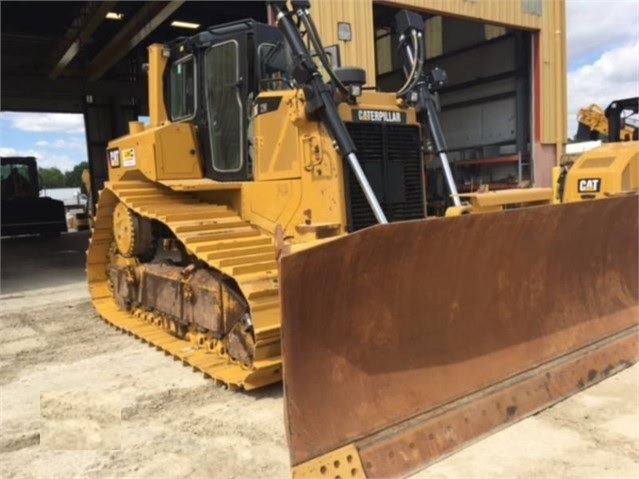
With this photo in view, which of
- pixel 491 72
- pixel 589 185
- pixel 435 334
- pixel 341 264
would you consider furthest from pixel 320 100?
pixel 491 72

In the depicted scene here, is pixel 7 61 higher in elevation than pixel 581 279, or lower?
higher

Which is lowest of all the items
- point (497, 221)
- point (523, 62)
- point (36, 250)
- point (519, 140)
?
point (36, 250)

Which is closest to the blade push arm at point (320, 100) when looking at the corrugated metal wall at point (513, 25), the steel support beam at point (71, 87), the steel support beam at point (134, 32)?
the corrugated metal wall at point (513, 25)

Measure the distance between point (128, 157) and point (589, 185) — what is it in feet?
19.5

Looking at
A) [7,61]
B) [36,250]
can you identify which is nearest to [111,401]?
[36,250]

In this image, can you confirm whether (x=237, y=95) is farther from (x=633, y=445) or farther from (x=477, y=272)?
(x=633, y=445)

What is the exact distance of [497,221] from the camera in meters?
3.46

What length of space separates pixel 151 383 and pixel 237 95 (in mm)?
2456

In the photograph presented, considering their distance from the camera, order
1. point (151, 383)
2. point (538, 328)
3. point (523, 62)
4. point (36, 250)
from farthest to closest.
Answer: point (36, 250), point (523, 62), point (151, 383), point (538, 328)

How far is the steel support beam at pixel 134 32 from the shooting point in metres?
11.0

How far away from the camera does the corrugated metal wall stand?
8789mm

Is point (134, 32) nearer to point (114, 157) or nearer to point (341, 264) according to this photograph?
point (114, 157)

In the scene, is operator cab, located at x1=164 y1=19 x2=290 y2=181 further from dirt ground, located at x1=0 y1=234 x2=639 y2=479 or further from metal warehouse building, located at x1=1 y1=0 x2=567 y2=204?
metal warehouse building, located at x1=1 y1=0 x2=567 y2=204

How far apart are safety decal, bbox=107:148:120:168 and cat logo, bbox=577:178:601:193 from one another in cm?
599
